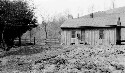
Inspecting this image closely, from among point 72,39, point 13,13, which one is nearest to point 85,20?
point 72,39

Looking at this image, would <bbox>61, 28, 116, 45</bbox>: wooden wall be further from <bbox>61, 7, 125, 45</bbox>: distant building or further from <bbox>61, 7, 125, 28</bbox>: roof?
<bbox>61, 7, 125, 28</bbox>: roof

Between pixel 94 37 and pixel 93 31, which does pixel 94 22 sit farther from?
pixel 94 37

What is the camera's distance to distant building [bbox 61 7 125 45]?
84.0 ft

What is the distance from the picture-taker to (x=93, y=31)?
88.4 feet

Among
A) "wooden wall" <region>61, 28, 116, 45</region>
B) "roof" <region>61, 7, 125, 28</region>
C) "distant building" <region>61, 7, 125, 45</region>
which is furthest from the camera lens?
"roof" <region>61, 7, 125, 28</region>

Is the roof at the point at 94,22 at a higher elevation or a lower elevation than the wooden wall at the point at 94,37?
higher

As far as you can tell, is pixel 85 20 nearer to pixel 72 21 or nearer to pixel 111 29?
pixel 72 21

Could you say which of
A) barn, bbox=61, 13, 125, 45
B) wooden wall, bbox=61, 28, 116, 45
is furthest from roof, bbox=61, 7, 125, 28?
wooden wall, bbox=61, 28, 116, 45

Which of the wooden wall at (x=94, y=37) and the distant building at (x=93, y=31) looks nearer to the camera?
the wooden wall at (x=94, y=37)

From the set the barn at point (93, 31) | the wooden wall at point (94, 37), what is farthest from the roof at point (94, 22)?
the wooden wall at point (94, 37)

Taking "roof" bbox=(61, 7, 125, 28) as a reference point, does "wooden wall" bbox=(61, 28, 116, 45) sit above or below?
below

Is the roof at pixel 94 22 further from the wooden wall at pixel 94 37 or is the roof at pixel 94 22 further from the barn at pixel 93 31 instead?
the wooden wall at pixel 94 37

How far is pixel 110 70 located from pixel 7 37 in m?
22.6

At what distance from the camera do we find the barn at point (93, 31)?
25594mm
